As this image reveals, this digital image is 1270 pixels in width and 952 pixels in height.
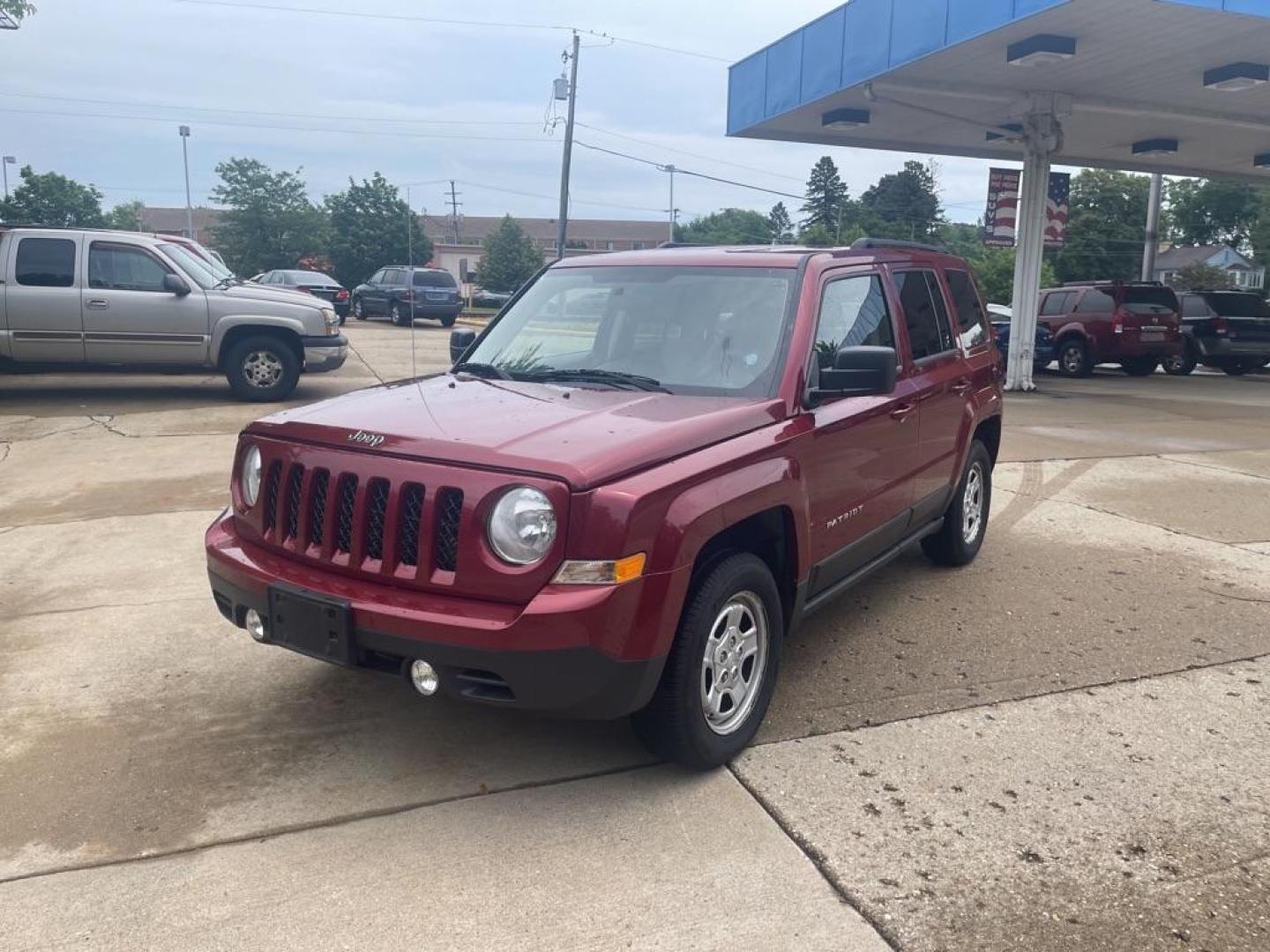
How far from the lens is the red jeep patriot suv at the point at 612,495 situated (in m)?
3.04

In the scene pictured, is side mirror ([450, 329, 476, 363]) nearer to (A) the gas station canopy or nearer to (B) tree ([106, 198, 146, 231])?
(A) the gas station canopy

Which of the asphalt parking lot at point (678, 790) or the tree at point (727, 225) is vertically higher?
the tree at point (727, 225)

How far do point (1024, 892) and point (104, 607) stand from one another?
4.51 meters

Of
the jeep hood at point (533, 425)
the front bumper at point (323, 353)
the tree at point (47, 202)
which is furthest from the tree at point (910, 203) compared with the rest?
the jeep hood at point (533, 425)

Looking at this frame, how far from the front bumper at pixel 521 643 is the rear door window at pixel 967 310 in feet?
11.7

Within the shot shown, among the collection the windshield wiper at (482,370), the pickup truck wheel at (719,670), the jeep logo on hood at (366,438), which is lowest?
the pickup truck wheel at (719,670)

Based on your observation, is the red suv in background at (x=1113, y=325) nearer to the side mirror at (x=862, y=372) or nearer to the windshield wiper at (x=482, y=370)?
the side mirror at (x=862, y=372)

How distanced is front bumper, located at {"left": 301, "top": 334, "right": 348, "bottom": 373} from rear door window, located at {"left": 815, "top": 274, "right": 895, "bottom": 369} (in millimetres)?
9072

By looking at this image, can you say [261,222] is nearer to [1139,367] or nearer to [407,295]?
[407,295]

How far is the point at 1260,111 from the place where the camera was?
18000mm

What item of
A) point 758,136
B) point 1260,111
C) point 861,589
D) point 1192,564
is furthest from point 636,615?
point 1260,111

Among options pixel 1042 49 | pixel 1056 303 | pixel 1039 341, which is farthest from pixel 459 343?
pixel 1056 303

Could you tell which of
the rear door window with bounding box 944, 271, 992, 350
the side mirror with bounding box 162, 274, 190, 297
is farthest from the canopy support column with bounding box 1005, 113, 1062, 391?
the side mirror with bounding box 162, 274, 190, 297

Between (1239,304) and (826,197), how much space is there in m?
65.0
